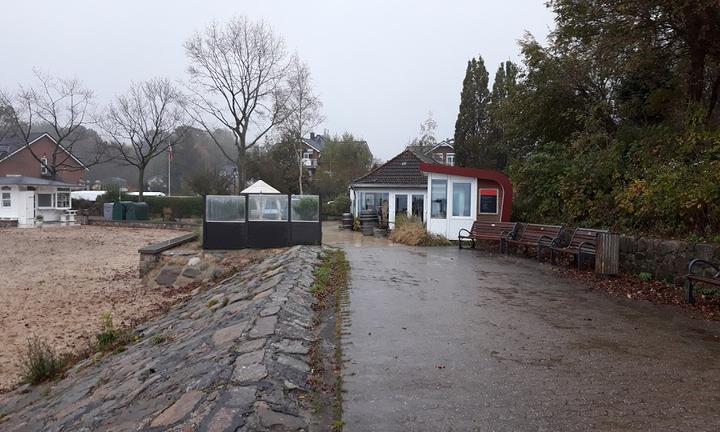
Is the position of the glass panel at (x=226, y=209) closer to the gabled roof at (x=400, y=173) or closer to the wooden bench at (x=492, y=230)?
the wooden bench at (x=492, y=230)

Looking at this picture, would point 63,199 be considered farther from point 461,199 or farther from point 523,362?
point 523,362

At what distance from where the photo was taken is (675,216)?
10.0 meters

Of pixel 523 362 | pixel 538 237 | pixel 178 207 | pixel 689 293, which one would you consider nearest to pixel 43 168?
pixel 178 207

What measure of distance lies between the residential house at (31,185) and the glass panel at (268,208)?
95.5 feet

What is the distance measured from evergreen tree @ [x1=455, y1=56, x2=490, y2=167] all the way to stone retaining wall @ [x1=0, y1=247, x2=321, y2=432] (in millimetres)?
30300

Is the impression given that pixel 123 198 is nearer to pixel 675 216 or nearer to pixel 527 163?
pixel 527 163

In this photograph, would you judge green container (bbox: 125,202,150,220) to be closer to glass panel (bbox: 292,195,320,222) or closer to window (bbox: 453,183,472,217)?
window (bbox: 453,183,472,217)

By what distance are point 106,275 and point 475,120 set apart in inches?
1081

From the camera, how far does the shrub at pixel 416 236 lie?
56.1 feet

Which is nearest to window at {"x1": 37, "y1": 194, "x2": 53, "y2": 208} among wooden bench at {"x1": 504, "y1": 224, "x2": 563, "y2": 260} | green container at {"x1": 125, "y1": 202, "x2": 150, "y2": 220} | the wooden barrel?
green container at {"x1": 125, "y1": 202, "x2": 150, "y2": 220}

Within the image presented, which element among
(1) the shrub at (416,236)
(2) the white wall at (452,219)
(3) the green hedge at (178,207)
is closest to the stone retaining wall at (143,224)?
(3) the green hedge at (178,207)

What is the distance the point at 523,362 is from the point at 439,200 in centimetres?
1378

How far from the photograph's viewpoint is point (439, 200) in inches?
734

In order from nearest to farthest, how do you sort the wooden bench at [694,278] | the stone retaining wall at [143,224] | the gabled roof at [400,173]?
the wooden bench at [694,278]
the gabled roof at [400,173]
the stone retaining wall at [143,224]
